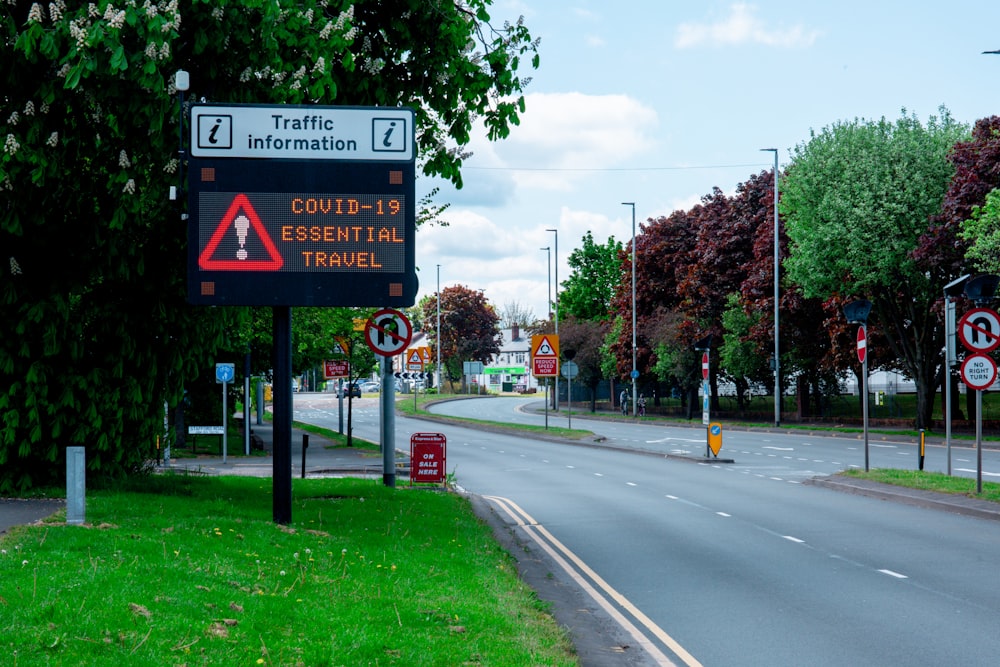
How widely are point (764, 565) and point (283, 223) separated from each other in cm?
661

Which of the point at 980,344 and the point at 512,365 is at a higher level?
the point at 980,344

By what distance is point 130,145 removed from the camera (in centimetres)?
1258

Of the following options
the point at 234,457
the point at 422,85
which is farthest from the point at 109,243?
the point at 234,457

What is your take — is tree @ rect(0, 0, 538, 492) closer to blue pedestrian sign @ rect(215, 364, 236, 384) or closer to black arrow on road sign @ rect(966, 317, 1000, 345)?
black arrow on road sign @ rect(966, 317, 1000, 345)

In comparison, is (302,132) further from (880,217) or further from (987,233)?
(880,217)

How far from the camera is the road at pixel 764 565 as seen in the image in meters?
8.58

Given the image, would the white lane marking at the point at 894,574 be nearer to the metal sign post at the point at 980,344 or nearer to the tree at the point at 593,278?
the metal sign post at the point at 980,344

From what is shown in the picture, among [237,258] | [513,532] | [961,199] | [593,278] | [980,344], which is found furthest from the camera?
[593,278]

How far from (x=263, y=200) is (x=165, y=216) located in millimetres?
2694

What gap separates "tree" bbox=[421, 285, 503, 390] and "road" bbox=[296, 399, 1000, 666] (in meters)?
108

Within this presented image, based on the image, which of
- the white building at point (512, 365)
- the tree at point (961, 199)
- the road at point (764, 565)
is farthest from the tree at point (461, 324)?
the road at point (764, 565)

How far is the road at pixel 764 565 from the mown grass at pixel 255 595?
1.26 meters

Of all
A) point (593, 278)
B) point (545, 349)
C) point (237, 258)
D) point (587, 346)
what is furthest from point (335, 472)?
point (593, 278)

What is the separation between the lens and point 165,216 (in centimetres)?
1384
